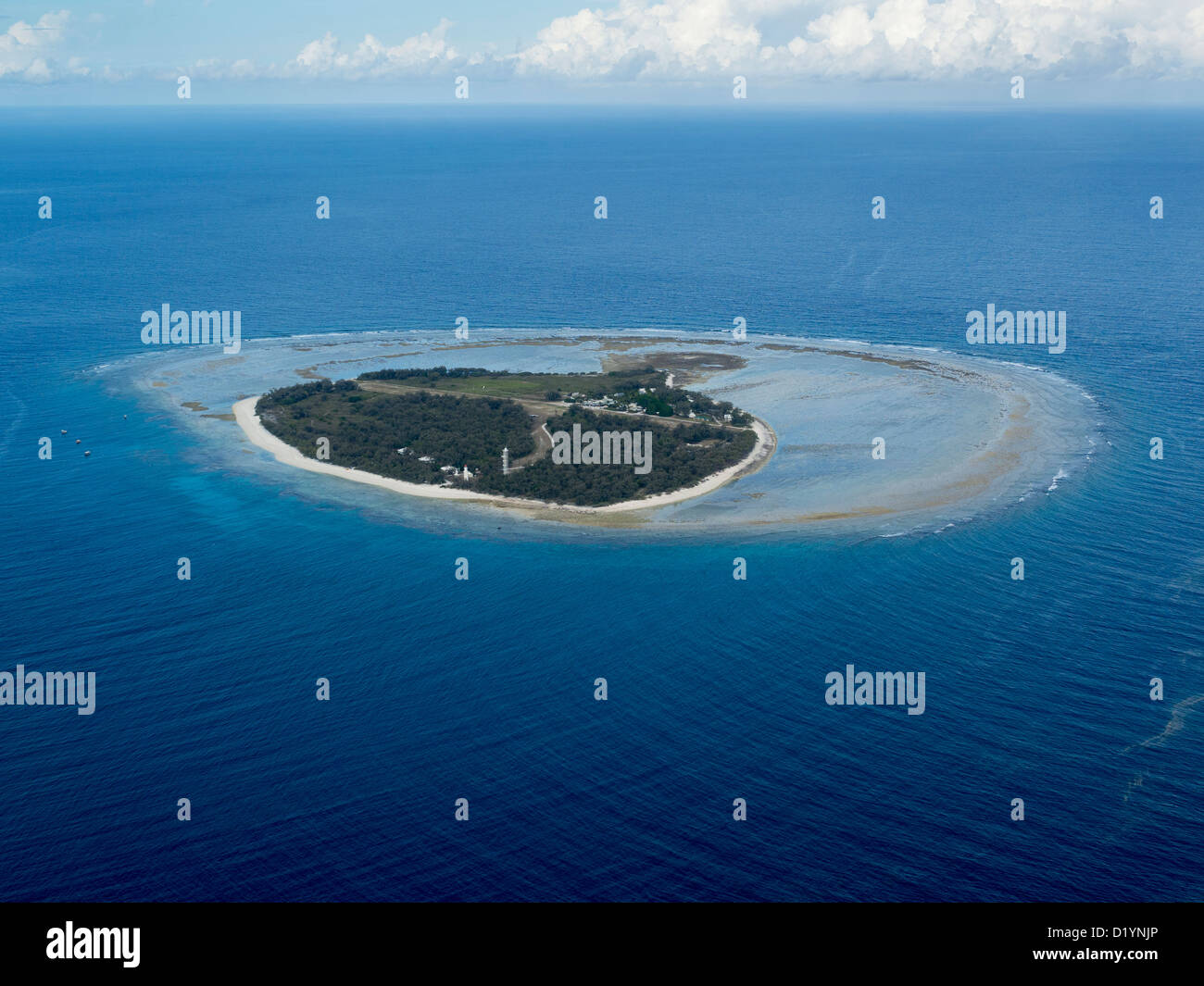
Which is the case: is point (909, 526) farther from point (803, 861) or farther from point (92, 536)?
point (92, 536)

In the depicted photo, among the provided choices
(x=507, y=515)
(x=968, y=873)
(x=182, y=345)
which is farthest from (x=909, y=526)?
(x=182, y=345)

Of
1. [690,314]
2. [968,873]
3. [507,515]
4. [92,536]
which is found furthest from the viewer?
[690,314]

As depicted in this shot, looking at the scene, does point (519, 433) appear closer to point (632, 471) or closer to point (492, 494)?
point (492, 494)

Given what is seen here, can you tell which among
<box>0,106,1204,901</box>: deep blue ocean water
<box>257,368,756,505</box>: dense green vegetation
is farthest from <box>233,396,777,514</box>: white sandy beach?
<box>0,106,1204,901</box>: deep blue ocean water

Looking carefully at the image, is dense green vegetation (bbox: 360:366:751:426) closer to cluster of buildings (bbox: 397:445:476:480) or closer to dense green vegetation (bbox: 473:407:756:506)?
dense green vegetation (bbox: 473:407:756:506)

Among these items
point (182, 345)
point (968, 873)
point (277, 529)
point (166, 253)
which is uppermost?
point (166, 253)
